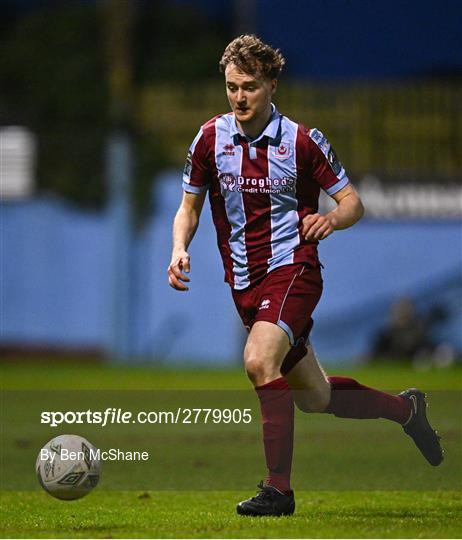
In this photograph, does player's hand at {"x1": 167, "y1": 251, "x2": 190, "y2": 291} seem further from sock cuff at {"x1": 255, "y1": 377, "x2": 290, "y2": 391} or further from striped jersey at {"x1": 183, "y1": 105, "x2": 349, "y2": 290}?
sock cuff at {"x1": 255, "y1": 377, "x2": 290, "y2": 391}

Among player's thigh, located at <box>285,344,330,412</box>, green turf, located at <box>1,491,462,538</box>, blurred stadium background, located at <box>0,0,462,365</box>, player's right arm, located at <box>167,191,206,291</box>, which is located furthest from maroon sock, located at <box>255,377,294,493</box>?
blurred stadium background, located at <box>0,0,462,365</box>

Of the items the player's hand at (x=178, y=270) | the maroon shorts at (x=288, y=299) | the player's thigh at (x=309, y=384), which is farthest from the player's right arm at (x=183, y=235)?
the player's thigh at (x=309, y=384)

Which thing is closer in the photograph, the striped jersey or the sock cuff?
the sock cuff

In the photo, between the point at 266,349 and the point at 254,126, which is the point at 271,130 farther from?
the point at 266,349

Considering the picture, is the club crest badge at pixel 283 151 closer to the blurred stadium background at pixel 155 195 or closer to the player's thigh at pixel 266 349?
the player's thigh at pixel 266 349

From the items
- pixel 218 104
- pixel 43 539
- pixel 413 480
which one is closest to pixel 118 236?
pixel 218 104

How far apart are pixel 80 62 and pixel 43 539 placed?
22.6m

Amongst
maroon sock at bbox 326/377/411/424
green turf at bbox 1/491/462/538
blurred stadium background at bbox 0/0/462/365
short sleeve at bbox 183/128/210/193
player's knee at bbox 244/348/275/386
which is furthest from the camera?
blurred stadium background at bbox 0/0/462/365

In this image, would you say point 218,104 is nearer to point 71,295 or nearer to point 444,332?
point 71,295

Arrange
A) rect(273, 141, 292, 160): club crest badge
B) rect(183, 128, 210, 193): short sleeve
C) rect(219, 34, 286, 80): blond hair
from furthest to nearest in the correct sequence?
rect(183, 128, 210, 193): short sleeve < rect(273, 141, 292, 160): club crest badge < rect(219, 34, 286, 80): blond hair

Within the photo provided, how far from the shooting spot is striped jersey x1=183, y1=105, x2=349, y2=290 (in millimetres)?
6637

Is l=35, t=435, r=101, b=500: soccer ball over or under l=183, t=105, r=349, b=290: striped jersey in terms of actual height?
under

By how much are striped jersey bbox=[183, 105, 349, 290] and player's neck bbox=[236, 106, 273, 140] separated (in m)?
0.02

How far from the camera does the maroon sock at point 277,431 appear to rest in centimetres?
632
